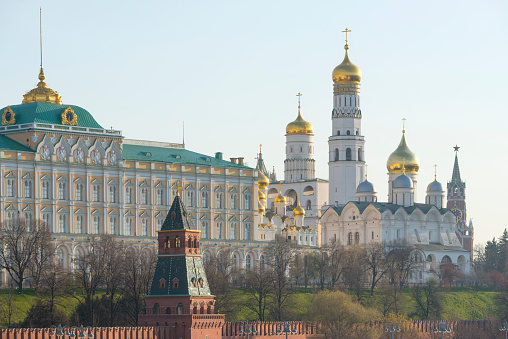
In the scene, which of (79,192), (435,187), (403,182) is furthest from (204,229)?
(435,187)

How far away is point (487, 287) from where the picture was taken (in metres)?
158

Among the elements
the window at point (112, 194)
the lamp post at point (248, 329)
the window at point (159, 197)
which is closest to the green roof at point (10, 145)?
the window at point (112, 194)

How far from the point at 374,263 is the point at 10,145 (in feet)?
123

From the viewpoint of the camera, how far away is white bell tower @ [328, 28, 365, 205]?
6964 inches

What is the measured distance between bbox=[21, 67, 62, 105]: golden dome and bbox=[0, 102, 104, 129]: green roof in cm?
227

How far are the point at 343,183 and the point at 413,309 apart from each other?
4180 centimetres

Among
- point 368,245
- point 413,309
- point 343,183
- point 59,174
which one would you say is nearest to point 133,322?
point 59,174

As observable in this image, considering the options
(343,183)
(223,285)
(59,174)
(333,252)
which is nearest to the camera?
(223,285)

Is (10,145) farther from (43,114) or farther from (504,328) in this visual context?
(504,328)

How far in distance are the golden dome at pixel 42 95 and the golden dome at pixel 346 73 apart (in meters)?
49.3

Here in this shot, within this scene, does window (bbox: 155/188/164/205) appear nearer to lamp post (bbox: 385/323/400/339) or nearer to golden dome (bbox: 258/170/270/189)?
lamp post (bbox: 385/323/400/339)

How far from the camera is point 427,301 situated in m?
138

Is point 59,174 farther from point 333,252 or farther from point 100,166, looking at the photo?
point 333,252

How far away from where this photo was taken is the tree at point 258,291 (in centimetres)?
12210
